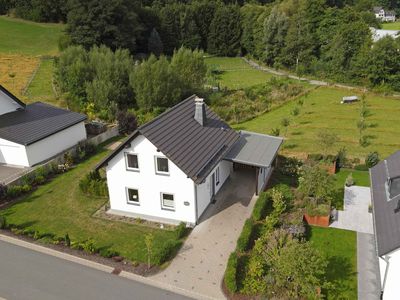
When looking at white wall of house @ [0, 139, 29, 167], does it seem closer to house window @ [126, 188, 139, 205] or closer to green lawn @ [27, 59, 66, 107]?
house window @ [126, 188, 139, 205]

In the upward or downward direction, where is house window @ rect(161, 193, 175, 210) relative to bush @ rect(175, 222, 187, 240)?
upward

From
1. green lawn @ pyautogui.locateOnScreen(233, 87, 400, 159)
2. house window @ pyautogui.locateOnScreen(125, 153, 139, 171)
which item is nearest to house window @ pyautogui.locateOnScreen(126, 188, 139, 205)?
house window @ pyautogui.locateOnScreen(125, 153, 139, 171)

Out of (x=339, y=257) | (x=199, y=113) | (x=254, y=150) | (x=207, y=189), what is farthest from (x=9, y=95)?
(x=339, y=257)

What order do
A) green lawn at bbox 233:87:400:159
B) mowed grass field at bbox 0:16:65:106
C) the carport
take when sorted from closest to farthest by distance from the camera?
the carport, green lawn at bbox 233:87:400:159, mowed grass field at bbox 0:16:65:106

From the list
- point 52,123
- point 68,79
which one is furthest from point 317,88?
point 52,123

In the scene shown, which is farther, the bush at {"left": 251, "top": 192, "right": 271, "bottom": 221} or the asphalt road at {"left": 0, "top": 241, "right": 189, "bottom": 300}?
the bush at {"left": 251, "top": 192, "right": 271, "bottom": 221}

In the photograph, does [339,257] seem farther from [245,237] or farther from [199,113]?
[199,113]

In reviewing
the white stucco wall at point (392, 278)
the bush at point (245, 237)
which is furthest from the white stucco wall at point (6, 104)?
the white stucco wall at point (392, 278)
